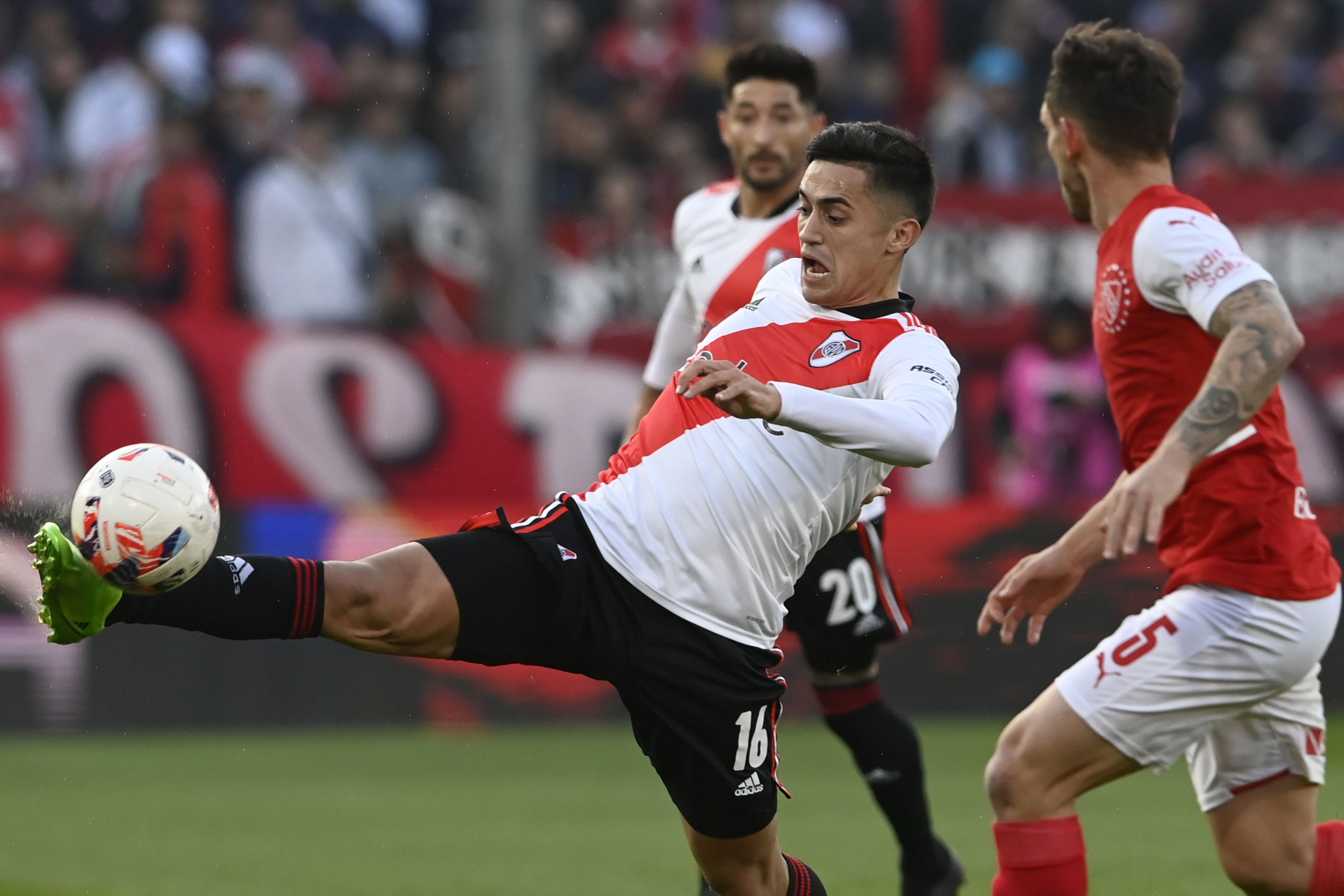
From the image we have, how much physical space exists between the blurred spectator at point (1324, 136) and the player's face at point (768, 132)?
968 centimetres

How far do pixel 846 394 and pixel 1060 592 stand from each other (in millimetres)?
693

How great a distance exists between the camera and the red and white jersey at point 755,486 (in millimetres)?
→ 4406

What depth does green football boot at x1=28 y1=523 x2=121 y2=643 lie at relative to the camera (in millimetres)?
3982

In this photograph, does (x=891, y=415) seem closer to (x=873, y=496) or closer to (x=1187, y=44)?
(x=873, y=496)

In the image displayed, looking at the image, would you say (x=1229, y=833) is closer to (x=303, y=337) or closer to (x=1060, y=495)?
(x=1060, y=495)

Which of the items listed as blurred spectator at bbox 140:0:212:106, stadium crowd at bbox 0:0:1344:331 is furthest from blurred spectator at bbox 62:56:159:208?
blurred spectator at bbox 140:0:212:106

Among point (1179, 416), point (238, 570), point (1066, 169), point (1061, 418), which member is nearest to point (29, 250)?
point (1061, 418)

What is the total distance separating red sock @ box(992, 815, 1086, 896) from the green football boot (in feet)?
6.91

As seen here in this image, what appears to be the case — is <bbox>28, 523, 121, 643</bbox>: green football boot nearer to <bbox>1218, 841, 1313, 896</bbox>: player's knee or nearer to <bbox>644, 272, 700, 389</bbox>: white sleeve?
<bbox>644, 272, 700, 389</bbox>: white sleeve

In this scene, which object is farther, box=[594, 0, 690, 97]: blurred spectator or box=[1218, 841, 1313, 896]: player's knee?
box=[594, 0, 690, 97]: blurred spectator

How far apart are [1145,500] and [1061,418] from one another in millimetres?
7358

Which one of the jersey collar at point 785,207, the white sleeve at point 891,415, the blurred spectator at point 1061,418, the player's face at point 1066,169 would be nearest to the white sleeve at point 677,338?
the jersey collar at point 785,207

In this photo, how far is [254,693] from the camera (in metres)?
10.4

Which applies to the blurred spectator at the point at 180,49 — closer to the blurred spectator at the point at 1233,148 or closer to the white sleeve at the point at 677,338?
the blurred spectator at the point at 1233,148
